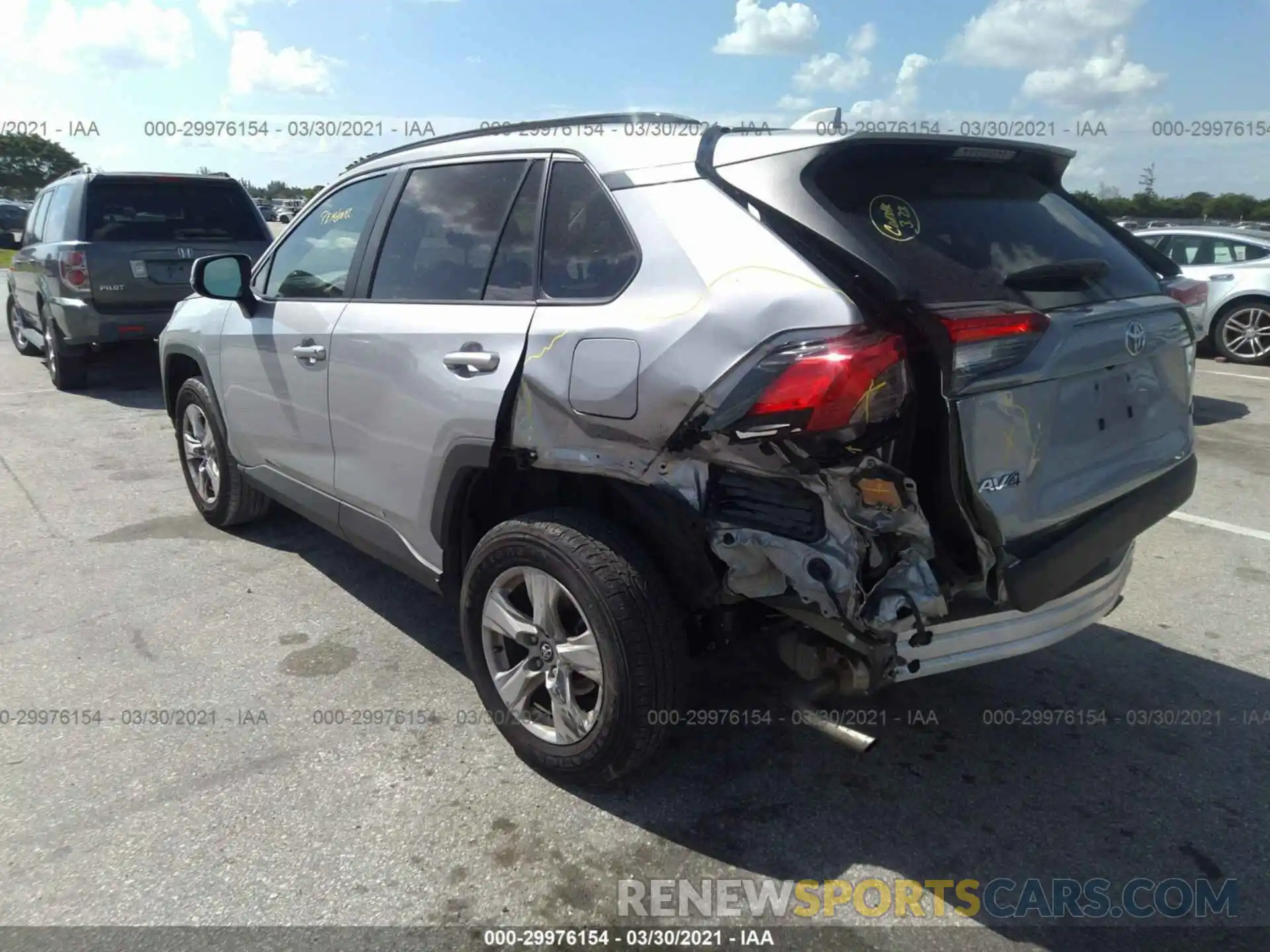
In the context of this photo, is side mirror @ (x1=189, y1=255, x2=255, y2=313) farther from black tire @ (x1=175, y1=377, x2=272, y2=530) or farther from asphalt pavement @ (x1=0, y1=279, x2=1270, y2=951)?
asphalt pavement @ (x1=0, y1=279, x2=1270, y2=951)

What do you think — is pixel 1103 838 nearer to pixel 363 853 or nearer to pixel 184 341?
pixel 363 853

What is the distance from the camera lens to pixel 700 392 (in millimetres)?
2338

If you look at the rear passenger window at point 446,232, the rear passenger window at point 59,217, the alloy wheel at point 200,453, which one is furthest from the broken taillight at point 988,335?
the rear passenger window at point 59,217

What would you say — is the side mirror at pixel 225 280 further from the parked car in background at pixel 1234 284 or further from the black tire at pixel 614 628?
the parked car in background at pixel 1234 284

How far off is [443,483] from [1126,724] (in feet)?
8.02

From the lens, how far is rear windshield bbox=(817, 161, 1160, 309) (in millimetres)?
2451

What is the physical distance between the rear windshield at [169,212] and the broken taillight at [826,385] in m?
8.21

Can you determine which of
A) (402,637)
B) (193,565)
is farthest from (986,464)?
(193,565)

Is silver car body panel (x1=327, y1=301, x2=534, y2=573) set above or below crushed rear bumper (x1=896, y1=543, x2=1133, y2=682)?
above

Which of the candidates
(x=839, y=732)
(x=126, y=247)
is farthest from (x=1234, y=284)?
(x=126, y=247)

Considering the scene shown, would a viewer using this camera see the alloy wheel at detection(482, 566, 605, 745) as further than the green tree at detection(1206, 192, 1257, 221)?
No

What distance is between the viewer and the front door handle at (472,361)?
288cm

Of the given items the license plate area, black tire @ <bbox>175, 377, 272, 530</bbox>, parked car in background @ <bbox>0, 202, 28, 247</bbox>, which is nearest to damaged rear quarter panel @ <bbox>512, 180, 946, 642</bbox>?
the license plate area

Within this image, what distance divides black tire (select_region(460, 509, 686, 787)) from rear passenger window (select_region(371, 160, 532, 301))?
862mm
